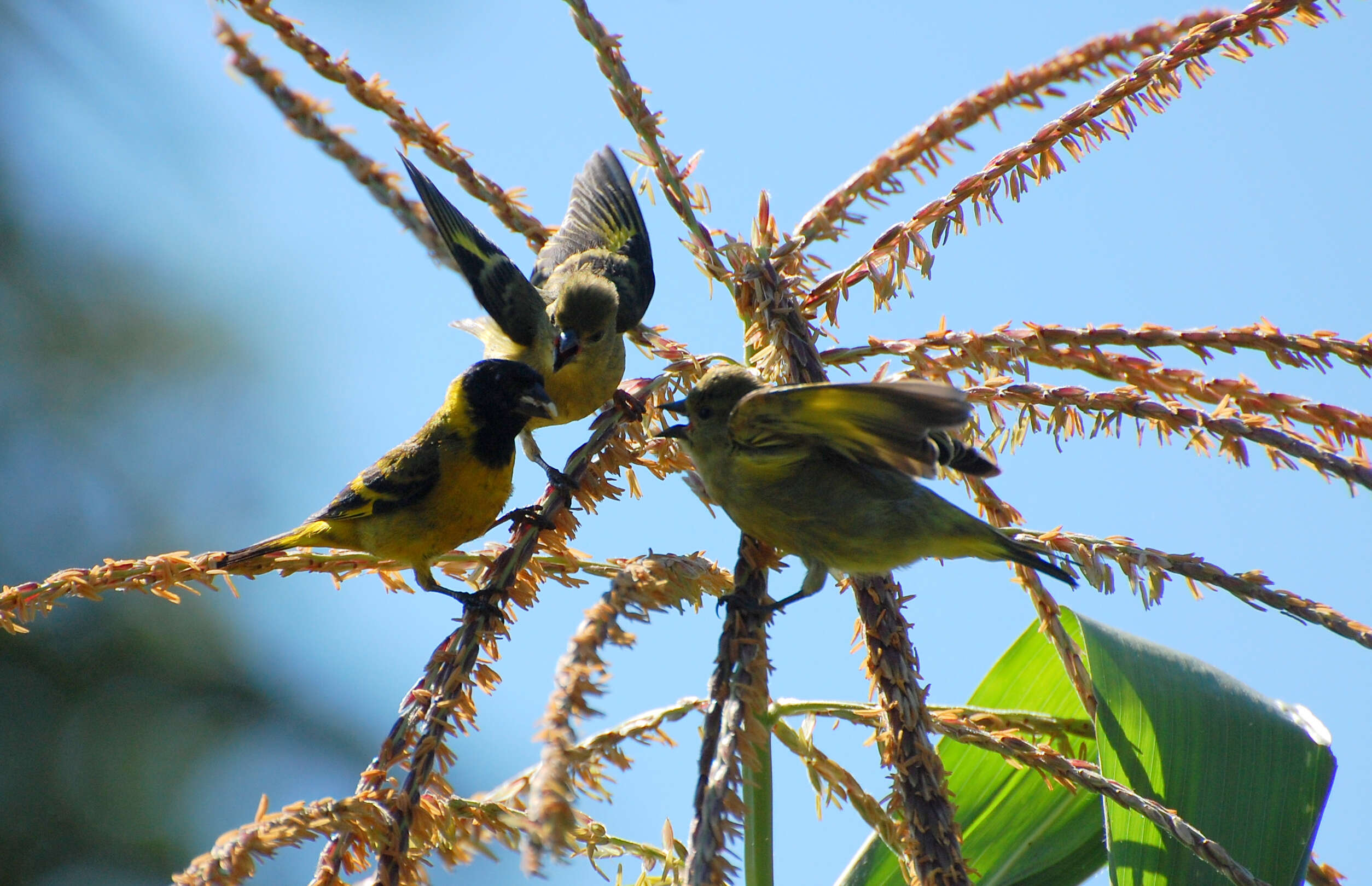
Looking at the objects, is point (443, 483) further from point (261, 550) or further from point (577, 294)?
point (577, 294)

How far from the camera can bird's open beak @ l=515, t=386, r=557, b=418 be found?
9.39ft

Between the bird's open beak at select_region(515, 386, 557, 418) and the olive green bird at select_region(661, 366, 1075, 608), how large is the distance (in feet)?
3.08

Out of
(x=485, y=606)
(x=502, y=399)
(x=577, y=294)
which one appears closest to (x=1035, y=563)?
(x=485, y=606)

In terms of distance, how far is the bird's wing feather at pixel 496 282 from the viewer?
107 inches

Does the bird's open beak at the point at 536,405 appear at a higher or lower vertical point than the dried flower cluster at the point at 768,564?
higher

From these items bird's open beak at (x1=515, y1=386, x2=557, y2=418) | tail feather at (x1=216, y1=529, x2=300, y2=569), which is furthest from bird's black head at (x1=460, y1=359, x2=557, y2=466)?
tail feather at (x1=216, y1=529, x2=300, y2=569)

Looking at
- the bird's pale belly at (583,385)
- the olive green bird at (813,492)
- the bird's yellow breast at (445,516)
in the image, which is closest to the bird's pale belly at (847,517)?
the olive green bird at (813,492)

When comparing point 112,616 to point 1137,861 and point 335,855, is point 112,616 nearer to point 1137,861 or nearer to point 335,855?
point 335,855

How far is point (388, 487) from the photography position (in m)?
2.73

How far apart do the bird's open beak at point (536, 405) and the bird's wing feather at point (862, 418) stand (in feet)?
3.52

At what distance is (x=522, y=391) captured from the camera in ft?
9.68

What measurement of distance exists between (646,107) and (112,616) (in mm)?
2986

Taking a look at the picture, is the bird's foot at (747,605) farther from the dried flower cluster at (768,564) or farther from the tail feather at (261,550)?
the tail feather at (261,550)

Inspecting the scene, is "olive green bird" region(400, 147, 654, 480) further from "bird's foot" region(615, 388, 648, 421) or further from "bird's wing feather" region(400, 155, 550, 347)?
"bird's foot" region(615, 388, 648, 421)
